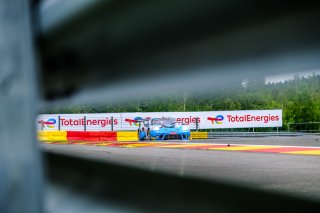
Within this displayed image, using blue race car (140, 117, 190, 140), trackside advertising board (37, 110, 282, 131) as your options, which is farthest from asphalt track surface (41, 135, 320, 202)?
blue race car (140, 117, 190, 140)

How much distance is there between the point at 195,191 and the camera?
0.35m

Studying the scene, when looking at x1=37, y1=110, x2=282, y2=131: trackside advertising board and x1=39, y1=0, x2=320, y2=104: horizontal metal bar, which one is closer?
x1=39, y1=0, x2=320, y2=104: horizontal metal bar

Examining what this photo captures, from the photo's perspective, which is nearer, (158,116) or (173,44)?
(173,44)

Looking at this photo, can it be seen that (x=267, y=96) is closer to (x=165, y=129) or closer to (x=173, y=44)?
(x=173, y=44)

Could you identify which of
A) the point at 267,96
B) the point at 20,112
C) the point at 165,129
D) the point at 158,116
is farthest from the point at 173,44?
the point at 165,129

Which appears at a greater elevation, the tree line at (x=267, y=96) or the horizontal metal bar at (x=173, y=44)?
the horizontal metal bar at (x=173, y=44)

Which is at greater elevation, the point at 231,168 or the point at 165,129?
the point at 231,168

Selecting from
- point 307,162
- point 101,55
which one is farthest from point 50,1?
point 307,162

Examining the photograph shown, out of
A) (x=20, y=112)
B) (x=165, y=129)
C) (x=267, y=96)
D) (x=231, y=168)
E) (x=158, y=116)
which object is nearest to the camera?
(x=267, y=96)

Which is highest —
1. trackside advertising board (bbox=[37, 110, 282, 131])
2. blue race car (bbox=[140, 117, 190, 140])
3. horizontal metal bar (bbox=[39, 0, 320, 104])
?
horizontal metal bar (bbox=[39, 0, 320, 104])

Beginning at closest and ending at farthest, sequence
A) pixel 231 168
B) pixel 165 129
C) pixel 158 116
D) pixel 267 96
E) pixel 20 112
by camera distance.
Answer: pixel 267 96 < pixel 20 112 < pixel 158 116 < pixel 231 168 < pixel 165 129

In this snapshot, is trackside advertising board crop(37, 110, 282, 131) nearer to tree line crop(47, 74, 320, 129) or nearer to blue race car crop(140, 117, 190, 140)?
tree line crop(47, 74, 320, 129)

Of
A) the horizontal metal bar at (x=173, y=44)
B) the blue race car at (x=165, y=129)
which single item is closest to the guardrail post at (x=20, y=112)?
the horizontal metal bar at (x=173, y=44)

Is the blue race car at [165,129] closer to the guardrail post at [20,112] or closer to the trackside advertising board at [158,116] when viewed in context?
the trackside advertising board at [158,116]
